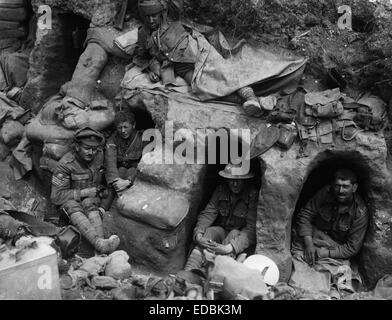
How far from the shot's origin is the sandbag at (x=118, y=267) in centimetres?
1018

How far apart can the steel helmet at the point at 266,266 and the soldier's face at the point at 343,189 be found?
1.35 metres

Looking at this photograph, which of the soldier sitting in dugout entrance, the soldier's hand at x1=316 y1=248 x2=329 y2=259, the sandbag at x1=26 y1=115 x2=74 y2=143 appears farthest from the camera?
the sandbag at x1=26 y1=115 x2=74 y2=143

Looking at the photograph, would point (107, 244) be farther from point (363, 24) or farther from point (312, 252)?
point (363, 24)

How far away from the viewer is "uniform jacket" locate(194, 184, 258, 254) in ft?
36.7

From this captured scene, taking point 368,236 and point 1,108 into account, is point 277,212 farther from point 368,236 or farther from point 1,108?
point 1,108

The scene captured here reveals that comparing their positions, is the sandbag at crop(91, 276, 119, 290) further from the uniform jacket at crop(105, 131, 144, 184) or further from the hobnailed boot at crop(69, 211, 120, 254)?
the uniform jacket at crop(105, 131, 144, 184)

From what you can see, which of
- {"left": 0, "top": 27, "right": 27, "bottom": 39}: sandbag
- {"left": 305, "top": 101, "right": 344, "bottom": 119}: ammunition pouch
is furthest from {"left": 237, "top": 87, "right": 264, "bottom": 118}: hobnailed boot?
{"left": 0, "top": 27, "right": 27, "bottom": 39}: sandbag

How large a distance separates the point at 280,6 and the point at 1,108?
5113 mm

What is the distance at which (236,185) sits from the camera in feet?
36.3

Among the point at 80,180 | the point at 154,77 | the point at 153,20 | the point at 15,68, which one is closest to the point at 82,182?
the point at 80,180

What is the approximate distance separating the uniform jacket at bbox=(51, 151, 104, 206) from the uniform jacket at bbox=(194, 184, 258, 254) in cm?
181

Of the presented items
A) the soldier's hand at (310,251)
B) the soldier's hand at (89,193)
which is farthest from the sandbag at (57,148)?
the soldier's hand at (310,251)

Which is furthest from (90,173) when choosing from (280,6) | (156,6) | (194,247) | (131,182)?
(280,6)

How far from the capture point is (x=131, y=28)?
12477 mm
